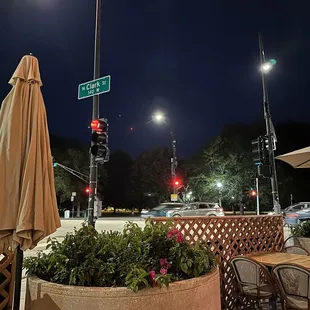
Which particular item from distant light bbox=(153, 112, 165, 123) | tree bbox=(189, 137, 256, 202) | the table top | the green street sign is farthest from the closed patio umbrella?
tree bbox=(189, 137, 256, 202)

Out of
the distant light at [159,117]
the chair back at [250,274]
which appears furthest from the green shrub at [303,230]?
the distant light at [159,117]

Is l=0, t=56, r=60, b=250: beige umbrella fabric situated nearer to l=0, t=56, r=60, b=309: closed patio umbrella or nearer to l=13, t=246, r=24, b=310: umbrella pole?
l=0, t=56, r=60, b=309: closed patio umbrella

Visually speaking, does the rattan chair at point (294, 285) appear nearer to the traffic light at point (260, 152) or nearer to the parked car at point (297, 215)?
the traffic light at point (260, 152)

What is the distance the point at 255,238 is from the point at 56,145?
4593cm

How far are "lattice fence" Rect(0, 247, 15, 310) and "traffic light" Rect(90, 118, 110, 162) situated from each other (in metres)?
4.35

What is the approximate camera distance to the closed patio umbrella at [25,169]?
2.79 m

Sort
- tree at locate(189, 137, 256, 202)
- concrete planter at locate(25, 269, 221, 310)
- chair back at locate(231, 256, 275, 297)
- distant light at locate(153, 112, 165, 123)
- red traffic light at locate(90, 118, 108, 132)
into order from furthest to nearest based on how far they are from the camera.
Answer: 1. tree at locate(189, 137, 256, 202)
2. distant light at locate(153, 112, 165, 123)
3. red traffic light at locate(90, 118, 108, 132)
4. chair back at locate(231, 256, 275, 297)
5. concrete planter at locate(25, 269, 221, 310)

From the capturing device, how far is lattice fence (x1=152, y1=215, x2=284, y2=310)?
4811 millimetres

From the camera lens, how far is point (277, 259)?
16.5 feet

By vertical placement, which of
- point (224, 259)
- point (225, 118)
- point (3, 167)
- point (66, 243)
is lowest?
point (224, 259)

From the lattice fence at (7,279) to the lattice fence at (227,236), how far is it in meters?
1.90

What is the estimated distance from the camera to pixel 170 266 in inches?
124

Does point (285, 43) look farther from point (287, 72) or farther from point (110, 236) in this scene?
point (110, 236)

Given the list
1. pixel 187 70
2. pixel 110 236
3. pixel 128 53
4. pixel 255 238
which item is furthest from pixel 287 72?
pixel 110 236
